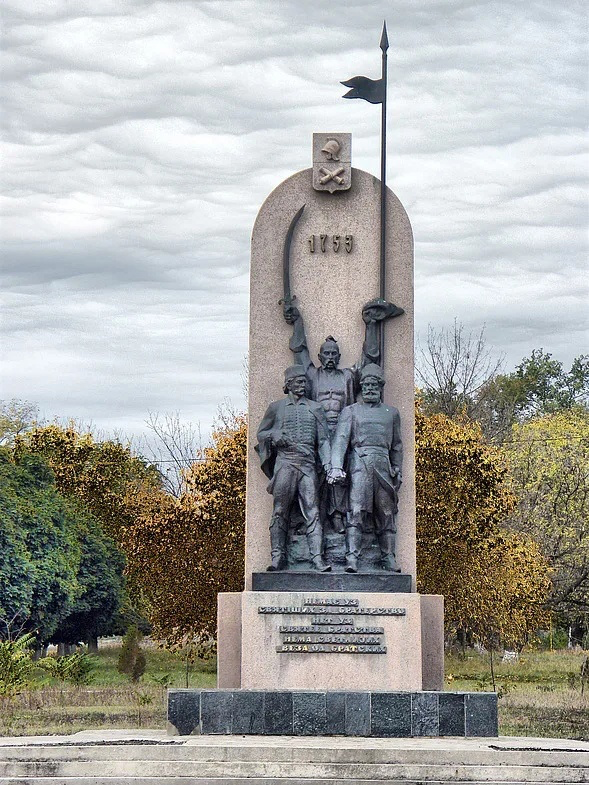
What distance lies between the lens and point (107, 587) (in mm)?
34344

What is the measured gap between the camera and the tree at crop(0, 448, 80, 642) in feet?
90.1

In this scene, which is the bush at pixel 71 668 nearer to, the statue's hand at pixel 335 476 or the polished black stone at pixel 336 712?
the statue's hand at pixel 335 476

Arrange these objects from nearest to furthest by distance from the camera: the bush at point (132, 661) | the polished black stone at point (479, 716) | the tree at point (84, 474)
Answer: the polished black stone at point (479, 716) < the bush at point (132, 661) < the tree at point (84, 474)

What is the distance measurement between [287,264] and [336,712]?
468cm

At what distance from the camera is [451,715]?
37.2 feet

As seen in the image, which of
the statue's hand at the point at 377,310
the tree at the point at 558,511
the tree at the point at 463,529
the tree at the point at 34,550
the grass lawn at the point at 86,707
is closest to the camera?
the statue's hand at the point at 377,310

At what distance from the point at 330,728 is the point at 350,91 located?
22.0 feet

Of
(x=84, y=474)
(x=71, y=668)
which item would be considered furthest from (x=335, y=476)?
(x=84, y=474)

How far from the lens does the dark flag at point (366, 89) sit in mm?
14211

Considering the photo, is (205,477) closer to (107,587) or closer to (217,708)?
(107,587)

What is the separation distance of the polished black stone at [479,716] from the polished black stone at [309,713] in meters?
1.21

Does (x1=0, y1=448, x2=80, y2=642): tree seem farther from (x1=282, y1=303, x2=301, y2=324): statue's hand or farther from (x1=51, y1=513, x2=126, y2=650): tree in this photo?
(x1=282, y1=303, x2=301, y2=324): statue's hand

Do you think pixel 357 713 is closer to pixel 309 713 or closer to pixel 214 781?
pixel 309 713

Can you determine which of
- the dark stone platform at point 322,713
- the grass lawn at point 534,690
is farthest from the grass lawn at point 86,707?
the grass lawn at point 534,690
